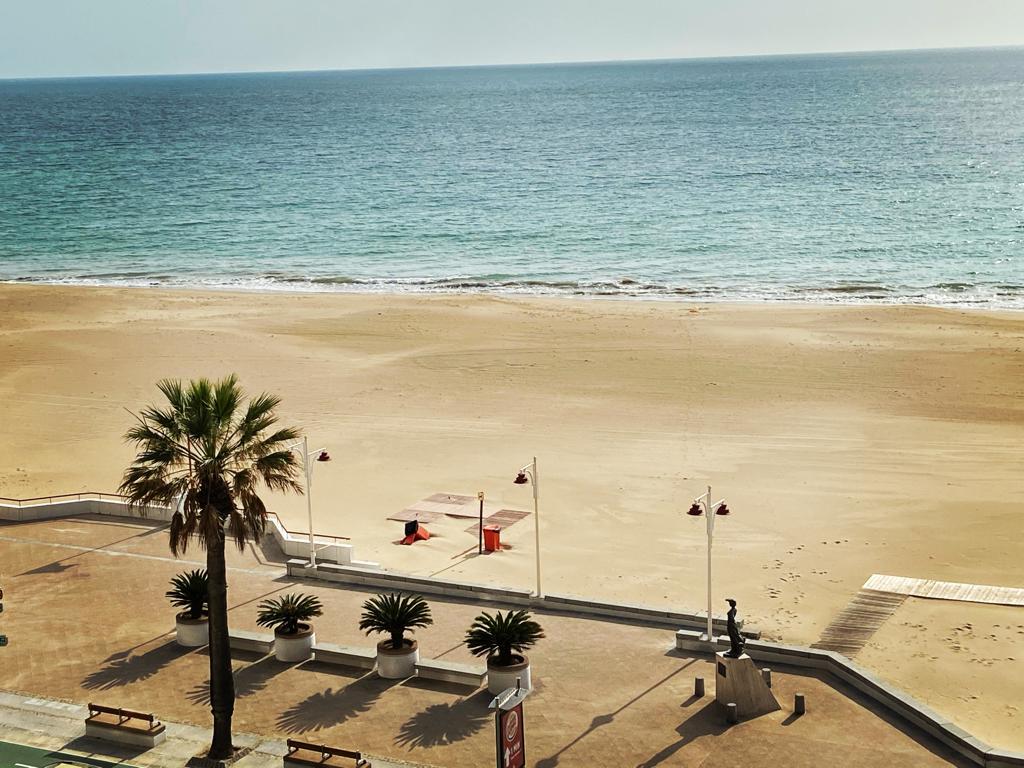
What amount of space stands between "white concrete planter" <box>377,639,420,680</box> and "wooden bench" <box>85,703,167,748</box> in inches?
150

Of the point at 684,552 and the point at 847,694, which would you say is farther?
the point at 684,552

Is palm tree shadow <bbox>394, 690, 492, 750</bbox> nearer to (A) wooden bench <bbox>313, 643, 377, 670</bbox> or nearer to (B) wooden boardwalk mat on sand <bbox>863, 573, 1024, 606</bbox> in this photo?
(A) wooden bench <bbox>313, 643, 377, 670</bbox>

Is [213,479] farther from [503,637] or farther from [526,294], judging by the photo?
[526,294]

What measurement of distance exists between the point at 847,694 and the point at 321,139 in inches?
5436

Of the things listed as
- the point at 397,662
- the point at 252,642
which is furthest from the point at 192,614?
the point at 397,662

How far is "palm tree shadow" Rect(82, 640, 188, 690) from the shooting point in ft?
74.0

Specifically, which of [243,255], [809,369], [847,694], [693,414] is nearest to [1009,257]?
[809,369]

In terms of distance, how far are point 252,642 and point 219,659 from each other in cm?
→ 481

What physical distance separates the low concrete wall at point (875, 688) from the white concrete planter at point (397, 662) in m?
4.82

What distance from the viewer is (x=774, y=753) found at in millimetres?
19203

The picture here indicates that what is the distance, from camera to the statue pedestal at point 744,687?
20.3 m

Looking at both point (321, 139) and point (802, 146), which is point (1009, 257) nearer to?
point (802, 146)

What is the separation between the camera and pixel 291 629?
23172 mm

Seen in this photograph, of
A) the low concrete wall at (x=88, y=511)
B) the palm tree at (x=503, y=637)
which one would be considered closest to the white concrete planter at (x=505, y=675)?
the palm tree at (x=503, y=637)
